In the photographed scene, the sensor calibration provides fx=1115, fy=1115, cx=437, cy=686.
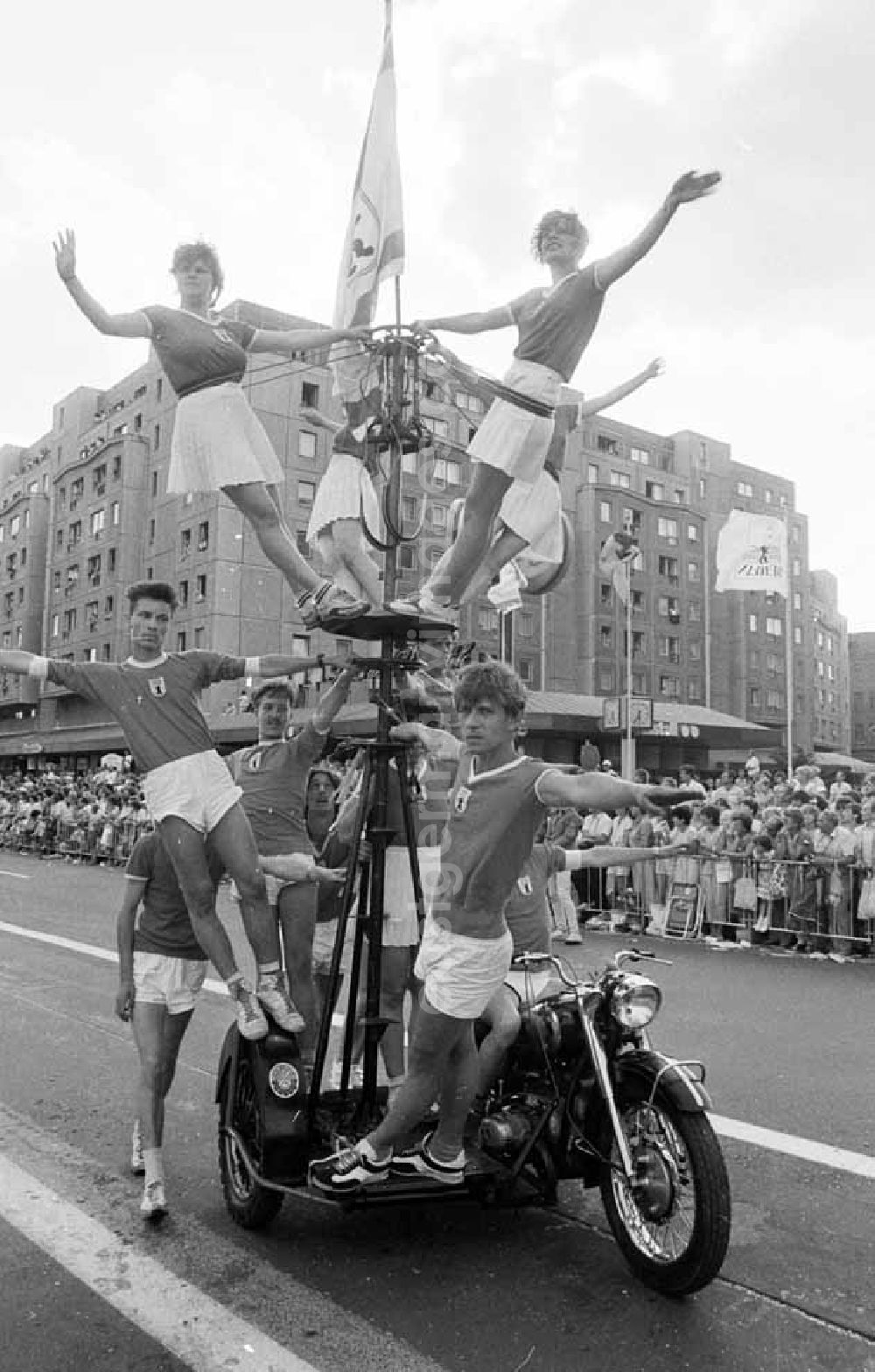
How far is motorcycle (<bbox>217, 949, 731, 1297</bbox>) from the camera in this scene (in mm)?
3805

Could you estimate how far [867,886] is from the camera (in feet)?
41.8

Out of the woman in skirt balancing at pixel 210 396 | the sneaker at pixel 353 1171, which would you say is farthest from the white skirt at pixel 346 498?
the sneaker at pixel 353 1171

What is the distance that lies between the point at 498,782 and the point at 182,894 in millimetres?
1623

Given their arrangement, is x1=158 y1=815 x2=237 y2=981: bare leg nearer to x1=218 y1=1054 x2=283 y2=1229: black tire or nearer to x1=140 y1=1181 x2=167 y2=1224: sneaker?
x1=218 y1=1054 x2=283 y2=1229: black tire

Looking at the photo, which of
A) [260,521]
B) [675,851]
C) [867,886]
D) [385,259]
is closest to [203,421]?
[260,521]

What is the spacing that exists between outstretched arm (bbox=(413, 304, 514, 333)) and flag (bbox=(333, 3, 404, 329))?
0.29 metres

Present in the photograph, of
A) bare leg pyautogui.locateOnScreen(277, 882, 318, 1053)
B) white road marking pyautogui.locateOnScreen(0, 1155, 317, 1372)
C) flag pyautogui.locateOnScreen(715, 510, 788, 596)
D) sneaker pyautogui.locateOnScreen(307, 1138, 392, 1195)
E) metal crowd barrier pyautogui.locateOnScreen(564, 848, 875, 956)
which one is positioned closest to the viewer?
white road marking pyautogui.locateOnScreen(0, 1155, 317, 1372)

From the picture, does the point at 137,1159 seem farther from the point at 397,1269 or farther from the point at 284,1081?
the point at 397,1269

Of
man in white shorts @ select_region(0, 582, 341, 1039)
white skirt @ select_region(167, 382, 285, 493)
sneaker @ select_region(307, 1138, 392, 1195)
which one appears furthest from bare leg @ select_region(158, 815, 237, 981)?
white skirt @ select_region(167, 382, 285, 493)

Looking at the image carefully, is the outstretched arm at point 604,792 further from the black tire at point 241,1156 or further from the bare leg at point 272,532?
the black tire at point 241,1156

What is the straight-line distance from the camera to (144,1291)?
13.0 ft

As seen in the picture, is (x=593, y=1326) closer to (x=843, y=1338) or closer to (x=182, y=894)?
(x=843, y=1338)

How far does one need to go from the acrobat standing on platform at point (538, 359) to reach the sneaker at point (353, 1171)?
210cm

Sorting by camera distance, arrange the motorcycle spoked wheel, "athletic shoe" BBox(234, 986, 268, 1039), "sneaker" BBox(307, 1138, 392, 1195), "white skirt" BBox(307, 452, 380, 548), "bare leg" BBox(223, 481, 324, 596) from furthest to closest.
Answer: "white skirt" BBox(307, 452, 380, 548) < "bare leg" BBox(223, 481, 324, 596) < "athletic shoe" BBox(234, 986, 268, 1039) < "sneaker" BBox(307, 1138, 392, 1195) < the motorcycle spoked wheel
